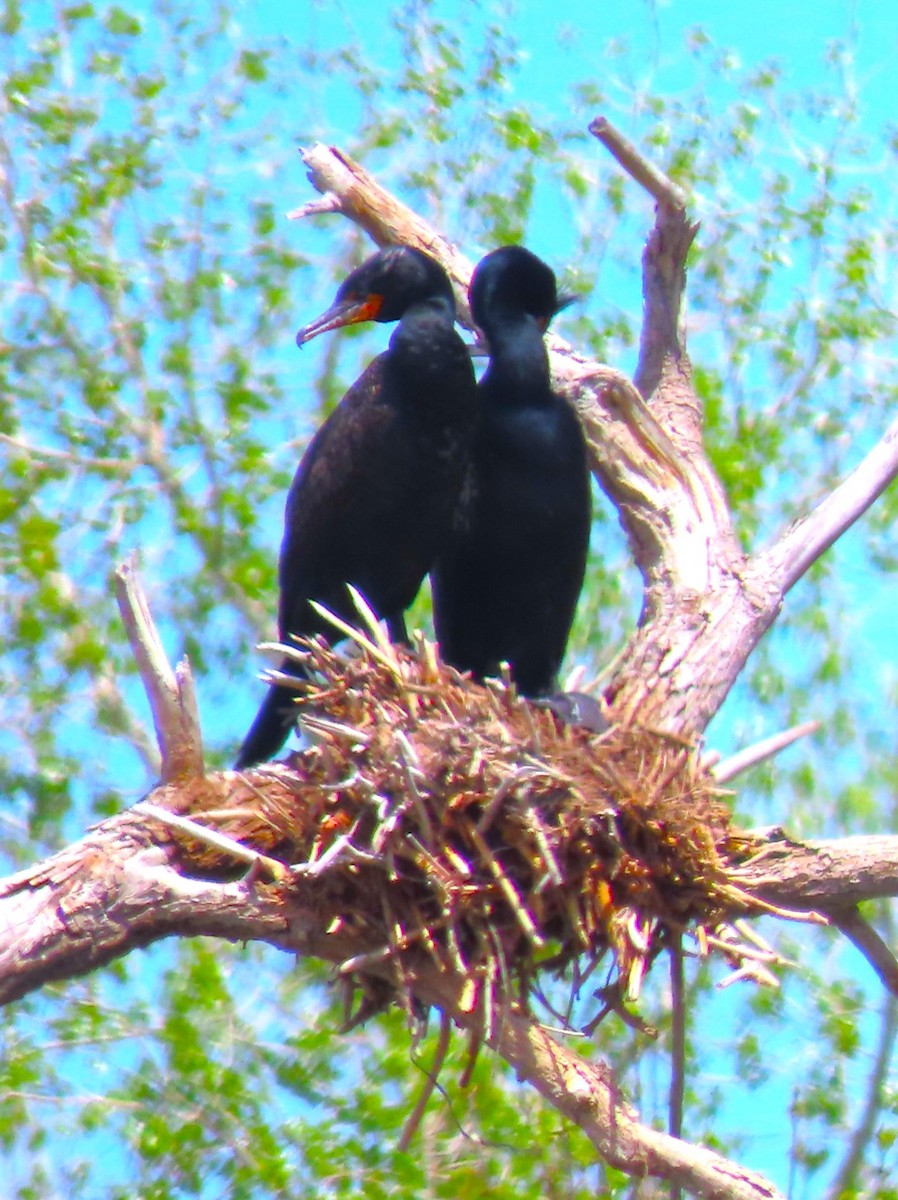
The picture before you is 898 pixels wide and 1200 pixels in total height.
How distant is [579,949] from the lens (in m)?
2.88

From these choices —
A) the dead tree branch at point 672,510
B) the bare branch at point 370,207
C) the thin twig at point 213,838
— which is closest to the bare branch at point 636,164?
the dead tree branch at point 672,510

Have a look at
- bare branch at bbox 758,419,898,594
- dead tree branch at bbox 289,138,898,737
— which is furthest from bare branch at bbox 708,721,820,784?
bare branch at bbox 758,419,898,594

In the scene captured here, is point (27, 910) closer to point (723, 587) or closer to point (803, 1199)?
point (723, 587)

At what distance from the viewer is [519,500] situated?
153 inches

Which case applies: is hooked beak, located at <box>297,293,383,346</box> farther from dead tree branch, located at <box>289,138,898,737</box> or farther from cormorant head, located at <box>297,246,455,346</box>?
dead tree branch, located at <box>289,138,898,737</box>

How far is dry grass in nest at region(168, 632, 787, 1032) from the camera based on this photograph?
2.74 meters

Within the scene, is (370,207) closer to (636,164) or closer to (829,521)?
(636,164)

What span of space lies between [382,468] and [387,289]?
464 mm

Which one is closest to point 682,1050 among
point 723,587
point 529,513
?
point 723,587

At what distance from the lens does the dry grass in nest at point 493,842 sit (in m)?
2.74

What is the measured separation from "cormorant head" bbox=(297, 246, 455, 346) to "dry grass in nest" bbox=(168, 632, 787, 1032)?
1.18 m

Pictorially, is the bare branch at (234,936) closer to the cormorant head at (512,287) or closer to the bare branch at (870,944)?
the bare branch at (870,944)

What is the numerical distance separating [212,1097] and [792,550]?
133 inches

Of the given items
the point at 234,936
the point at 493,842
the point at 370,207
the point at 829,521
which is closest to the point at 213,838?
the point at 234,936
